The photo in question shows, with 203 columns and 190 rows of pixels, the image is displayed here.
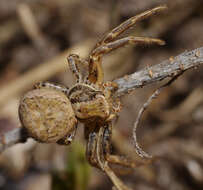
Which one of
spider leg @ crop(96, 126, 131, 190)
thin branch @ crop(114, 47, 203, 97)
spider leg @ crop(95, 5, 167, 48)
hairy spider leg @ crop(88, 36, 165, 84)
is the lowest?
spider leg @ crop(96, 126, 131, 190)

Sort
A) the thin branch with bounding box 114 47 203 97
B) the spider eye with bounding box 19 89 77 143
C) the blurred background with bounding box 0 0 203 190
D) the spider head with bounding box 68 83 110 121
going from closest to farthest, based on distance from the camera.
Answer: the thin branch with bounding box 114 47 203 97, the spider eye with bounding box 19 89 77 143, the spider head with bounding box 68 83 110 121, the blurred background with bounding box 0 0 203 190

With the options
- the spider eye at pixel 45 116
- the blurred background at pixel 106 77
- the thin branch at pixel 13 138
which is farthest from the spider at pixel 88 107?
the blurred background at pixel 106 77

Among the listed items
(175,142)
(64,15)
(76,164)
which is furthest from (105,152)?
(64,15)

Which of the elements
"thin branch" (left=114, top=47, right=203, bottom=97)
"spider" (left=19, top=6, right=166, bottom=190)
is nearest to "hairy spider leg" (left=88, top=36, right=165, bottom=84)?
"spider" (left=19, top=6, right=166, bottom=190)

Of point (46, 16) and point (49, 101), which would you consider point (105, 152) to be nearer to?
point (49, 101)

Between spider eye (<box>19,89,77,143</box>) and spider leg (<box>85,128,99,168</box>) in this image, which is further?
spider leg (<box>85,128,99,168</box>)

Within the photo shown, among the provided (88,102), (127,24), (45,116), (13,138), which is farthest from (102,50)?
(13,138)

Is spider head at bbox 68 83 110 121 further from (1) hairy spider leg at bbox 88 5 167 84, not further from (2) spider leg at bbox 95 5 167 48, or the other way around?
(2) spider leg at bbox 95 5 167 48
